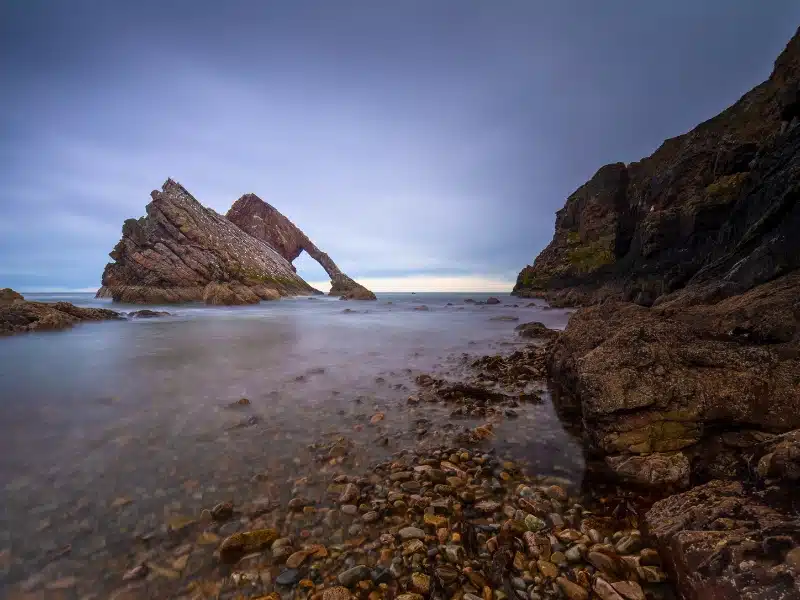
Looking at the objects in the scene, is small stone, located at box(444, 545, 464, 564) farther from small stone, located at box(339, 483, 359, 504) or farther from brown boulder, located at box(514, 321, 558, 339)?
brown boulder, located at box(514, 321, 558, 339)

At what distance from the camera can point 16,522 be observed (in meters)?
3.75

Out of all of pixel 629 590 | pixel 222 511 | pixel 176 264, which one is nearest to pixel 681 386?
pixel 629 590

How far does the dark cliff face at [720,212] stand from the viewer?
36.7 feet

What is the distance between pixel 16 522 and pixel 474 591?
5.10m

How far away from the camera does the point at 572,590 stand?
2.68 metres

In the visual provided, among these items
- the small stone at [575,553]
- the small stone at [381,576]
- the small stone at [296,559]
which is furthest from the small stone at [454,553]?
the small stone at [296,559]

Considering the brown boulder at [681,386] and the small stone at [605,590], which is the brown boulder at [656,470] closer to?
the brown boulder at [681,386]

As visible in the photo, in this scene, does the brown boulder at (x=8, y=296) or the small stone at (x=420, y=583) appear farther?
the brown boulder at (x=8, y=296)

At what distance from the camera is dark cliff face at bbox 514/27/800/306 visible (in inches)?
441

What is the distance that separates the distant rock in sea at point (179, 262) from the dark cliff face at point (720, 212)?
187 feet

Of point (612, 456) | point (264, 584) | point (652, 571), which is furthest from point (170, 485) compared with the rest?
point (612, 456)

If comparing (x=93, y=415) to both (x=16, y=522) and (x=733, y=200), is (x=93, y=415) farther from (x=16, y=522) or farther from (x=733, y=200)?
(x=733, y=200)

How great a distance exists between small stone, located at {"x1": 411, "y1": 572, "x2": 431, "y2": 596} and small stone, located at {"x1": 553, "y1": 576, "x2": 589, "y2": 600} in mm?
1111

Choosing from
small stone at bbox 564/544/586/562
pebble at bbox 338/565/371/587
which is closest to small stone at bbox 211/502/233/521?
pebble at bbox 338/565/371/587
